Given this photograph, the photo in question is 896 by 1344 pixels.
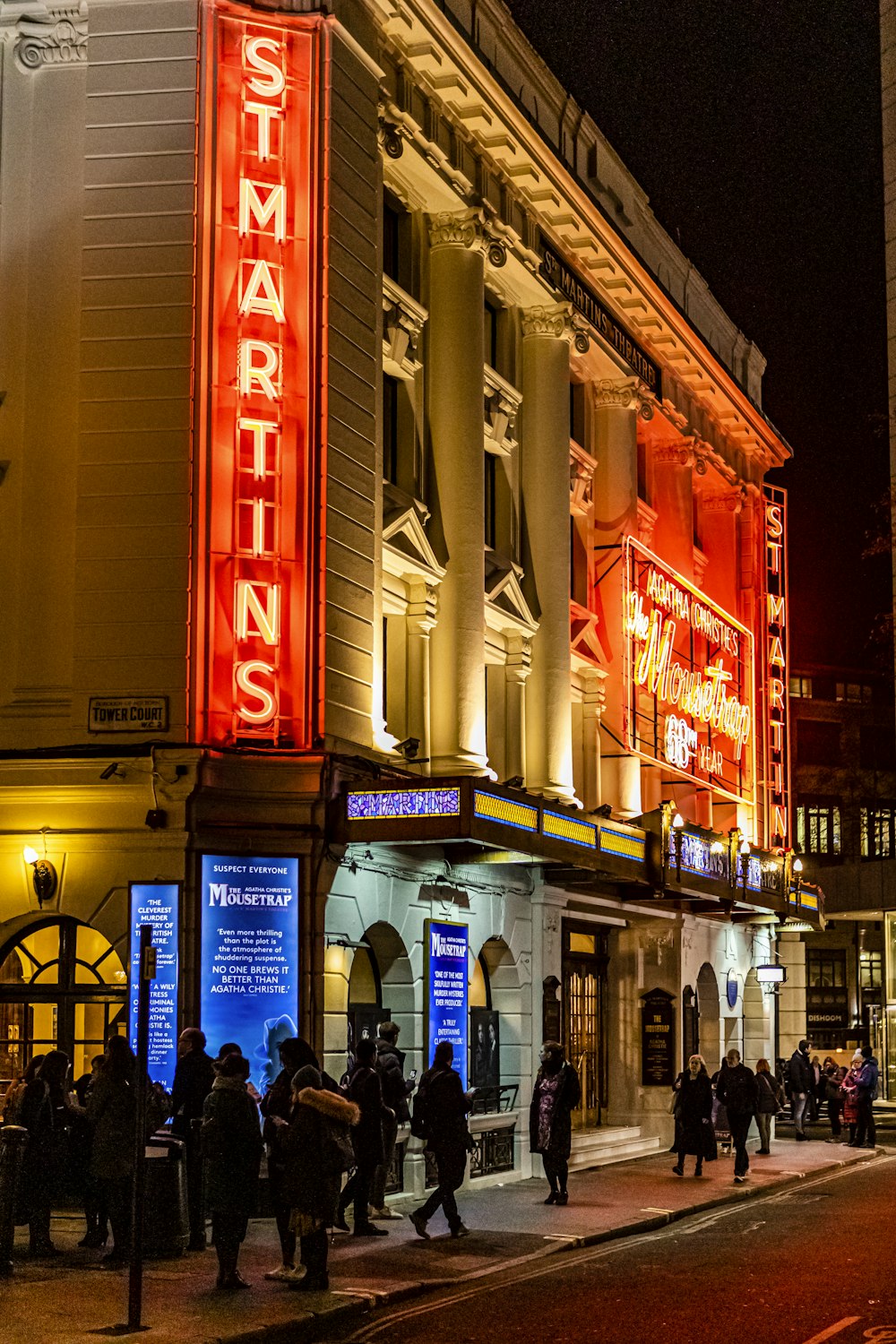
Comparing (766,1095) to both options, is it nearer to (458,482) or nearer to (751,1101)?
(751,1101)

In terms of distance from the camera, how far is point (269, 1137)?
15.2 meters

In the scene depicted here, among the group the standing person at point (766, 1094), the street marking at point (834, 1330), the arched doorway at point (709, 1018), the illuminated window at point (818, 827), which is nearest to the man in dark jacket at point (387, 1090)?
the street marking at point (834, 1330)

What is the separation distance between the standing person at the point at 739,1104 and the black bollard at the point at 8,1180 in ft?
41.9

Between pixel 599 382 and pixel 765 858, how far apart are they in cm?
967

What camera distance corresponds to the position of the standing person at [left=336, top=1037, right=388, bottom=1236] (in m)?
17.9

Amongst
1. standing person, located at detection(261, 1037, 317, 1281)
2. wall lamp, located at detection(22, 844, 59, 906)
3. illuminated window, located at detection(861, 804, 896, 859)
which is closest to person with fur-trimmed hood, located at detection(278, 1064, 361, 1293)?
standing person, located at detection(261, 1037, 317, 1281)

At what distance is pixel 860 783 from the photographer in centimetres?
9862

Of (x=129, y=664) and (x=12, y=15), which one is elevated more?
(x=12, y=15)

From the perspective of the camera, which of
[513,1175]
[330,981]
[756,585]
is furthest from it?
[756,585]

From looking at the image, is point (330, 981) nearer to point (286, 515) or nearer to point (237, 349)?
point (286, 515)

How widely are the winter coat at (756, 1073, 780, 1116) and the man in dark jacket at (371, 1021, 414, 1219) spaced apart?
10760 mm

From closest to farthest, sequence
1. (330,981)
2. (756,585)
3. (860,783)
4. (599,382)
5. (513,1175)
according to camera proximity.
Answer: (330,981)
(513,1175)
(599,382)
(756,585)
(860,783)

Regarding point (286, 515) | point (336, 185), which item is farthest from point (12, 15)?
point (286, 515)

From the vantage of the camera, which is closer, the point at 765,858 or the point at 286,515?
the point at 286,515
